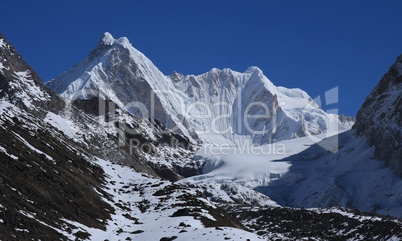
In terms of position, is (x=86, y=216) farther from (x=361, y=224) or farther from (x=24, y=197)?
(x=361, y=224)

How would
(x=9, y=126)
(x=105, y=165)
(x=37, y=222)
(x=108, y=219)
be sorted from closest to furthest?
(x=37, y=222) → (x=108, y=219) → (x=9, y=126) → (x=105, y=165)

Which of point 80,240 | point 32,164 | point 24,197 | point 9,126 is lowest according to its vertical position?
point 80,240

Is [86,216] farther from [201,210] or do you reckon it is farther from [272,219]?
[272,219]

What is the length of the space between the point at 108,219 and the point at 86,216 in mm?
5595

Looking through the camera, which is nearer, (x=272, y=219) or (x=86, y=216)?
(x=86, y=216)

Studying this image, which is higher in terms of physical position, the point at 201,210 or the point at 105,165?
the point at 105,165

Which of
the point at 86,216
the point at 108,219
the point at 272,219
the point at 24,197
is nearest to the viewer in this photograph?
the point at 24,197

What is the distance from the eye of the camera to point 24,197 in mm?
59812

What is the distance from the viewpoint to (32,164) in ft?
247

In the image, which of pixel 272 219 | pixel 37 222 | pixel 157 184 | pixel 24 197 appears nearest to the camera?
pixel 37 222

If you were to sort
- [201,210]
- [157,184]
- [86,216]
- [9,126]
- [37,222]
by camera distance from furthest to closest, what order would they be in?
[157,184]
[9,126]
[201,210]
[86,216]
[37,222]

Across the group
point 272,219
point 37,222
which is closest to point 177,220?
point 37,222

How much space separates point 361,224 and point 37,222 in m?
68.3

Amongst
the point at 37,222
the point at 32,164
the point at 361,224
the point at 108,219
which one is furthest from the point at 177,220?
the point at 361,224
